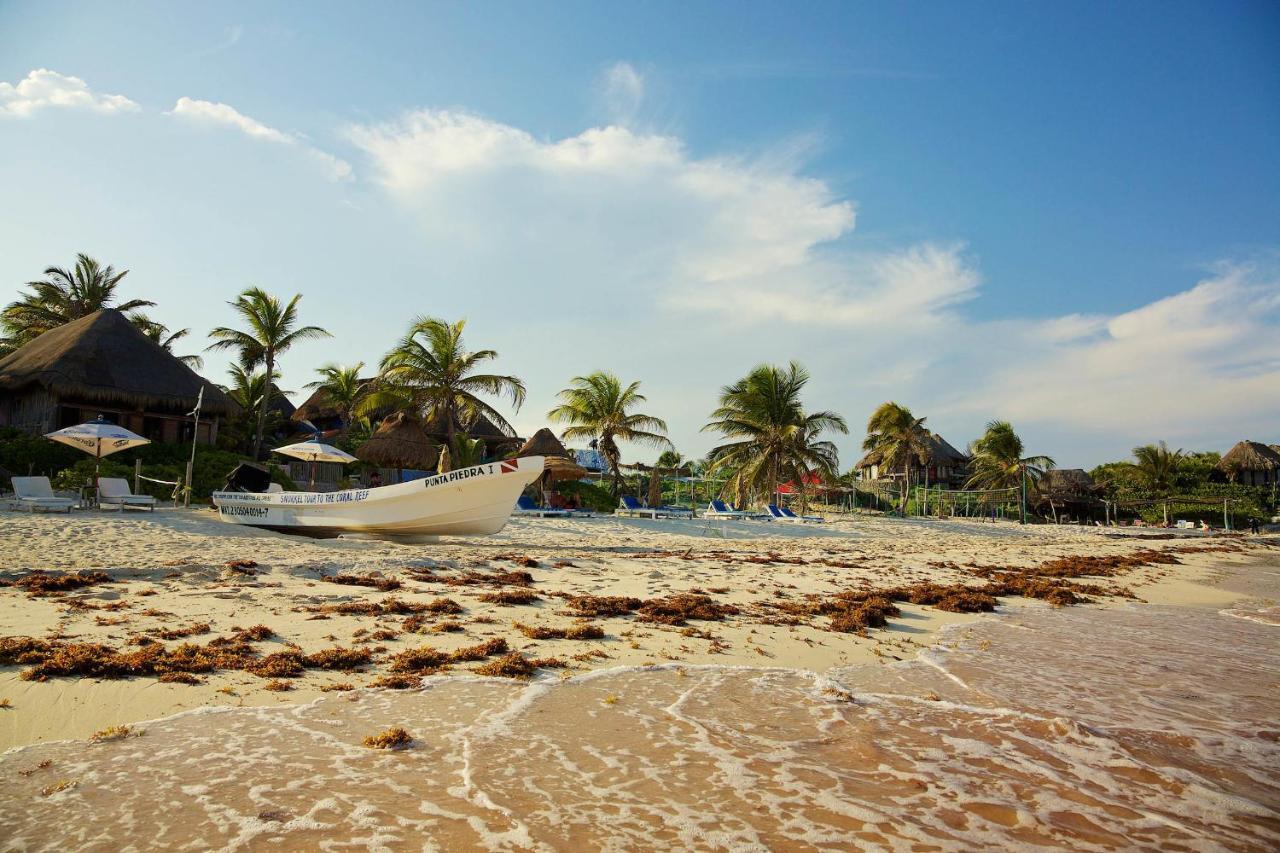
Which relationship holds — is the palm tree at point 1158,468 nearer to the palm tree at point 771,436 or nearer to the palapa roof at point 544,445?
the palm tree at point 771,436

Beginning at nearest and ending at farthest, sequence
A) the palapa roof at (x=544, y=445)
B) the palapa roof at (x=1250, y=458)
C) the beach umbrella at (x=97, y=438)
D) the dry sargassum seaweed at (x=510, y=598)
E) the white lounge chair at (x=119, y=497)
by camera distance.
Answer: the dry sargassum seaweed at (x=510, y=598), the white lounge chair at (x=119, y=497), the beach umbrella at (x=97, y=438), the palapa roof at (x=544, y=445), the palapa roof at (x=1250, y=458)

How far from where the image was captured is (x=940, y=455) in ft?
179

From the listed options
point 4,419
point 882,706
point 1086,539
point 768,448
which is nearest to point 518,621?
point 882,706

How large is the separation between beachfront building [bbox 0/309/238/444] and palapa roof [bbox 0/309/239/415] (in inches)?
1.0

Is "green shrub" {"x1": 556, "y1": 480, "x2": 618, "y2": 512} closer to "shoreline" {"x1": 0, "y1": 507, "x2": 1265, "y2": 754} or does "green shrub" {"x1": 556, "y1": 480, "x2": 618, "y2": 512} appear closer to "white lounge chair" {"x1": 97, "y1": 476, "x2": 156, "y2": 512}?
"shoreline" {"x1": 0, "y1": 507, "x2": 1265, "y2": 754}

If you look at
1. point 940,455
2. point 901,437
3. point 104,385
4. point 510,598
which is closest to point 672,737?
point 510,598

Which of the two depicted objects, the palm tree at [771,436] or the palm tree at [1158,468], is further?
the palm tree at [1158,468]

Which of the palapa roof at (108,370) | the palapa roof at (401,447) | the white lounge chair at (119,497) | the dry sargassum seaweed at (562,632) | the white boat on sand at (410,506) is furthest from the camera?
the palapa roof at (401,447)

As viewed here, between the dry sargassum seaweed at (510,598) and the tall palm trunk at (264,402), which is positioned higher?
the tall palm trunk at (264,402)

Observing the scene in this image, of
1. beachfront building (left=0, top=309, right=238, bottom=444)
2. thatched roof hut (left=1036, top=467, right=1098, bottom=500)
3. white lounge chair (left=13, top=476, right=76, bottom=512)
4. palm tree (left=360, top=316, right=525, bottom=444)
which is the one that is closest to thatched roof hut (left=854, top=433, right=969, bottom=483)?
thatched roof hut (left=1036, top=467, right=1098, bottom=500)

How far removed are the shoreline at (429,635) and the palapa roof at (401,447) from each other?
1363 centimetres

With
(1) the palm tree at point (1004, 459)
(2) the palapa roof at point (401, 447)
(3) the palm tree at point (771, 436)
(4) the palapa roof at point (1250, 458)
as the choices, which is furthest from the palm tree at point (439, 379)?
(4) the palapa roof at point (1250, 458)

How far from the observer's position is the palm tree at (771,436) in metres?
29.5

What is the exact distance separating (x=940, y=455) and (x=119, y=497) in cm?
5420
